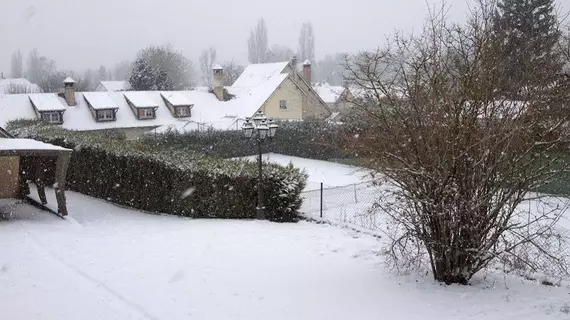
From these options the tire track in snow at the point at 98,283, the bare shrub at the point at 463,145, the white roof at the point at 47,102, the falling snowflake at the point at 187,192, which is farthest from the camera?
the white roof at the point at 47,102

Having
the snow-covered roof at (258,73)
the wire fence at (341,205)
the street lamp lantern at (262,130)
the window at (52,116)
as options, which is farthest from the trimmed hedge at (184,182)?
the snow-covered roof at (258,73)

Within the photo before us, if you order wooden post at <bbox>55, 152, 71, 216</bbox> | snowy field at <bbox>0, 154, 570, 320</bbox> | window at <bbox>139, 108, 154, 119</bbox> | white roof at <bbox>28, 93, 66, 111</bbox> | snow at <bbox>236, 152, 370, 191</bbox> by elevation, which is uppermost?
white roof at <bbox>28, 93, 66, 111</bbox>

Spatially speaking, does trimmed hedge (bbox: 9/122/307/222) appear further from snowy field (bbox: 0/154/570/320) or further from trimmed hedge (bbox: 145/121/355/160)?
trimmed hedge (bbox: 145/121/355/160)

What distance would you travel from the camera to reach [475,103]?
650 centimetres

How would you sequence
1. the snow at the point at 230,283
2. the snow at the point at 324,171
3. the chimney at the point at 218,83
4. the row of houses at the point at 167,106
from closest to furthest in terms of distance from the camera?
1. the snow at the point at 230,283
2. the snow at the point at 324,171
3. the row of houses at the point at 167,106
4. the chimney at the point at 218,83

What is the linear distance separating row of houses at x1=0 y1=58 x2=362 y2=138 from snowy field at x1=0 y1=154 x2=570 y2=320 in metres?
21.6

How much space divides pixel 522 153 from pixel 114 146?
13.2 meters

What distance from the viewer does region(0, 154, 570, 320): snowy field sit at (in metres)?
6.16

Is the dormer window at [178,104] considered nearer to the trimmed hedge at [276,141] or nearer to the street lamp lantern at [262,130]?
the trimmed hedge at [276,141]

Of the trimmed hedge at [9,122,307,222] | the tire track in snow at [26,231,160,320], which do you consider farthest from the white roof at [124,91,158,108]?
the tire track in snow at [26,231,160,320]

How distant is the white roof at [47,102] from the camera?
32406mm

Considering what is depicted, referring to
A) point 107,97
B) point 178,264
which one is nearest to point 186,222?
point 178,264

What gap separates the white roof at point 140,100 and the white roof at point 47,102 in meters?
4.56

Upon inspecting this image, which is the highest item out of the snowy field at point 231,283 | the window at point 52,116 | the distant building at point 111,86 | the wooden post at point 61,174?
the distant building at point 111,86
